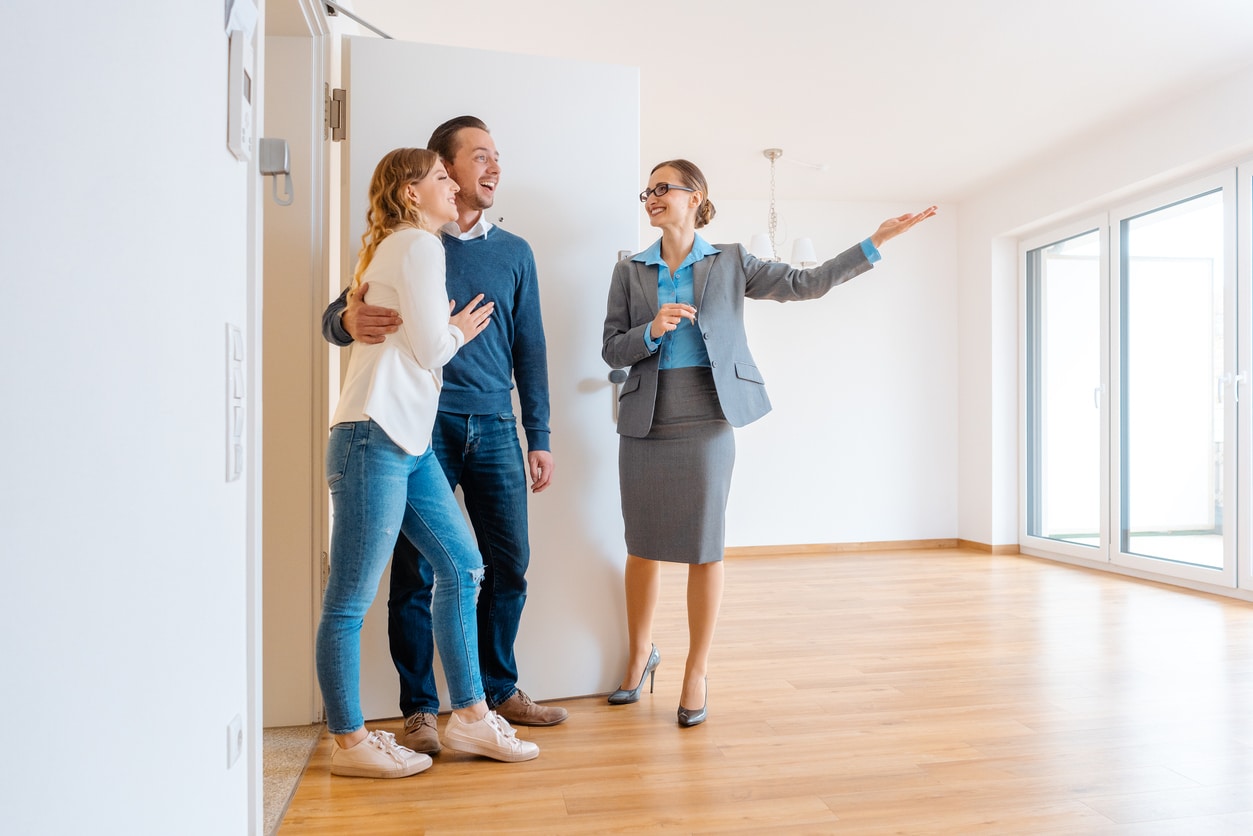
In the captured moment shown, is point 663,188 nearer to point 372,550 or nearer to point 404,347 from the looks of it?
point 404,347

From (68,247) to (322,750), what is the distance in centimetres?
162

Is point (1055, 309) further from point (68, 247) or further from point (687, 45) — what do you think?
point (68, 247)

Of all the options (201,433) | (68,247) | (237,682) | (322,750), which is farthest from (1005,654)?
(68,247)

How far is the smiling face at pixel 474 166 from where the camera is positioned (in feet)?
6.73

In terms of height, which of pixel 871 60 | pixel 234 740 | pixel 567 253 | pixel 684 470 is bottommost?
pixel 234 740

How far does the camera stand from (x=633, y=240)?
2420 mm

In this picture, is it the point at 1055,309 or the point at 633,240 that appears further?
the point at 1055,309

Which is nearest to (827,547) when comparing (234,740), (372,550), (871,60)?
(871,60)

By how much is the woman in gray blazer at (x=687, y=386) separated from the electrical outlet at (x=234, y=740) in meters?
1.18

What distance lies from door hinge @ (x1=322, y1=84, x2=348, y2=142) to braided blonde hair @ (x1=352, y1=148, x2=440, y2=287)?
453 millimetres

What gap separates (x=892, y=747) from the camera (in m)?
1.96

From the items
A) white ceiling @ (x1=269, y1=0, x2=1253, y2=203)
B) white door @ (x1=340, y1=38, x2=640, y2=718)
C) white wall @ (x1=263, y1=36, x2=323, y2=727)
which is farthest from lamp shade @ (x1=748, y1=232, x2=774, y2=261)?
white wall @ (x1=263, y1=36, x2=323, y2=727)

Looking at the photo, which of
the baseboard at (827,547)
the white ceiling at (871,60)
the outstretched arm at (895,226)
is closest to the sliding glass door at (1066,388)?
the baseboard at (827,547)

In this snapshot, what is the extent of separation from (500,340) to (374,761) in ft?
3.26
